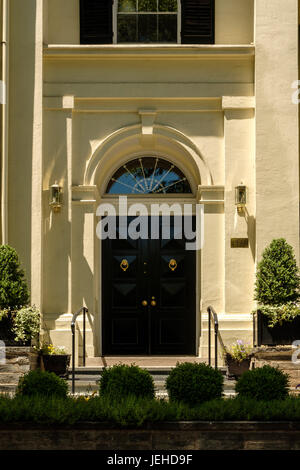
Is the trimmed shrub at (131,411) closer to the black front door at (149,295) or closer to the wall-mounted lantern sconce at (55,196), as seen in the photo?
the wall-mounted lantern sconce at (55,196)

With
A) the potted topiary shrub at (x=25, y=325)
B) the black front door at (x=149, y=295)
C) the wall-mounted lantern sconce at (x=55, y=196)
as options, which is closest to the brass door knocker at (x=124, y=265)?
the black front door at (x=149, y=295)

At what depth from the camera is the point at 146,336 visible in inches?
513

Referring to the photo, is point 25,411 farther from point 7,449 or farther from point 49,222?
point 49,222

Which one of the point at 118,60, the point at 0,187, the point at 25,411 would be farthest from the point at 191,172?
the point at 25,411

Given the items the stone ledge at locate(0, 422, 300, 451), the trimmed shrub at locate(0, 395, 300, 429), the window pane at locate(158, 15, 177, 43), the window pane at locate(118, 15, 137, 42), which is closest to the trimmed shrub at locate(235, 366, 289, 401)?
the trimmed shrub at locate(0, 395, 300, 429)

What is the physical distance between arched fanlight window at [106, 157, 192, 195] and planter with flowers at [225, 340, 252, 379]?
3213mm

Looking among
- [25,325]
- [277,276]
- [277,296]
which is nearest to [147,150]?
[277,276]

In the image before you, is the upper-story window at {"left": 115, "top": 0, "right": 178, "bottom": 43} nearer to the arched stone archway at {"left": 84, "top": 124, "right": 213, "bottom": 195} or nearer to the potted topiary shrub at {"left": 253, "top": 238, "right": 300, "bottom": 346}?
the arched stone archway at {"left": 84, "top": 124, "right": 213, "bottom": 195}

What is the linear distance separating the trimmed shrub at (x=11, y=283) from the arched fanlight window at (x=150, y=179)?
2752 millimetres

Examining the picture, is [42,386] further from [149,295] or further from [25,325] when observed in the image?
[149,295]

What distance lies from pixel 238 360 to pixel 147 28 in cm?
597

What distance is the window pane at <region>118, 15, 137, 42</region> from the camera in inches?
511

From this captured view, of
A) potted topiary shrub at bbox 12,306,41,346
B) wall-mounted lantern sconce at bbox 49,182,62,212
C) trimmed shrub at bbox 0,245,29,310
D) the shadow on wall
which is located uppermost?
wall-mounted lantern sconce at bbox 49,182,62,212

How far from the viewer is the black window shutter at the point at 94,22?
12.8 metres
